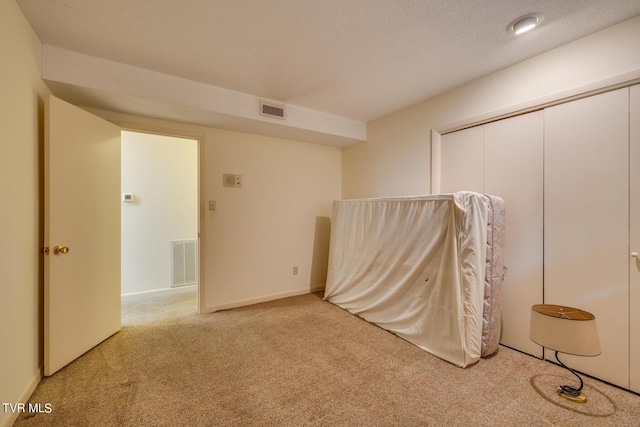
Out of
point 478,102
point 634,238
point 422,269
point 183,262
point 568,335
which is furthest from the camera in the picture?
point 183,262

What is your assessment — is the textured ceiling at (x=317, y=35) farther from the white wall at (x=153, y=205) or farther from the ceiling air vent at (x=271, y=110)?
the white wall at (x=153, y=205)

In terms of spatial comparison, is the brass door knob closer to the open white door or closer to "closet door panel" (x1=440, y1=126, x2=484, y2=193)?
the open white door

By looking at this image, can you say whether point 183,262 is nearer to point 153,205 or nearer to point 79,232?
point 153,205

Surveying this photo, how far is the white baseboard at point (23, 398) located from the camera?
4.60 ft

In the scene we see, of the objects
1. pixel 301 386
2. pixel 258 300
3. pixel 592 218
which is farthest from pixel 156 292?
pixel 592 218

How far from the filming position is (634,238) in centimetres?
176

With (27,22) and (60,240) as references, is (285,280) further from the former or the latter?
(27,22)

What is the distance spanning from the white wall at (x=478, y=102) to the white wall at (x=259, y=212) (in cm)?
61

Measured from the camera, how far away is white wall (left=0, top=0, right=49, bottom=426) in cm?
147

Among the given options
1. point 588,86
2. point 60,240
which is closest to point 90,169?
point 60,240

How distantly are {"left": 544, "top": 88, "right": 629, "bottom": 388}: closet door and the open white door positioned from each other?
3736mm

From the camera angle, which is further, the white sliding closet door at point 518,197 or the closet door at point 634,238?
the white sliding closet door at point 518,197

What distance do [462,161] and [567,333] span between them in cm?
167

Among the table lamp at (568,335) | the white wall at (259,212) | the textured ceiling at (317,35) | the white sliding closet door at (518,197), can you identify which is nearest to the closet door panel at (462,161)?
the white sliding closet door at (518,197)
